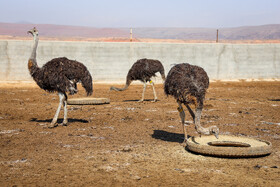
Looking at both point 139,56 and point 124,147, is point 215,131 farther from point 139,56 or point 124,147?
point 139,56

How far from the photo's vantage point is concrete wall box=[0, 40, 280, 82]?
2294 centimetres

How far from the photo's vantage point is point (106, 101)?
549 inches

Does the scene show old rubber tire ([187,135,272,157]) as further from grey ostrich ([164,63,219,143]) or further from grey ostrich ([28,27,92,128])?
grey ostrich ([28,27,92,128])

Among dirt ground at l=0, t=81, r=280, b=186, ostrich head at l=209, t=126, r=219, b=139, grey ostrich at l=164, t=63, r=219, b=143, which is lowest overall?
dirt ground at l=0, t=81, r=280, b=186

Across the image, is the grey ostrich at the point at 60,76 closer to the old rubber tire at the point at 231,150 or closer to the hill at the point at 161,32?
the old rubber tire at the point at 231,150

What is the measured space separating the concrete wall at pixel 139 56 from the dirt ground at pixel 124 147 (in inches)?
394

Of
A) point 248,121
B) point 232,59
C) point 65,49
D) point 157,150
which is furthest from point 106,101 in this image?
point 232,59

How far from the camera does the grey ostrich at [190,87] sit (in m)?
7.15

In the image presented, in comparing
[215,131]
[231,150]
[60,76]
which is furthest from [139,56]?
[231,150]

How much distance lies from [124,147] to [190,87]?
1.80 m

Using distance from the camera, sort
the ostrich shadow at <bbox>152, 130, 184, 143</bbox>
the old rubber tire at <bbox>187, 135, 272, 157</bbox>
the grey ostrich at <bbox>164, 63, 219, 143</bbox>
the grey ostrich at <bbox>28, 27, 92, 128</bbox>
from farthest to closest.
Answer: the grey ostrich at <bbox>28, 27, 92, 128</bbox> → the ostrich shadow at <bbox>152, 130, 184, 143</bbox> → the grey ostrich at <bbox>164, 63, 219, 143</bbox> → the old rubber tire at <bbox>187, 135, 272, 157</bbox>

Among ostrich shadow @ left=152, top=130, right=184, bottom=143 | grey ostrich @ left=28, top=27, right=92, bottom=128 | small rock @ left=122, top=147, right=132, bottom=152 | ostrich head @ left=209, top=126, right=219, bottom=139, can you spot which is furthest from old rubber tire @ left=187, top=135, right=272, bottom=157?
grey ostrich @ left=28, top=27, right=92, bottom=128

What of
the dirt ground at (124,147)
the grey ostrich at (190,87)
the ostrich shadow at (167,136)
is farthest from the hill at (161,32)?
the grey ostrich at (190,87)

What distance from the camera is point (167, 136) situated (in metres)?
8.80
